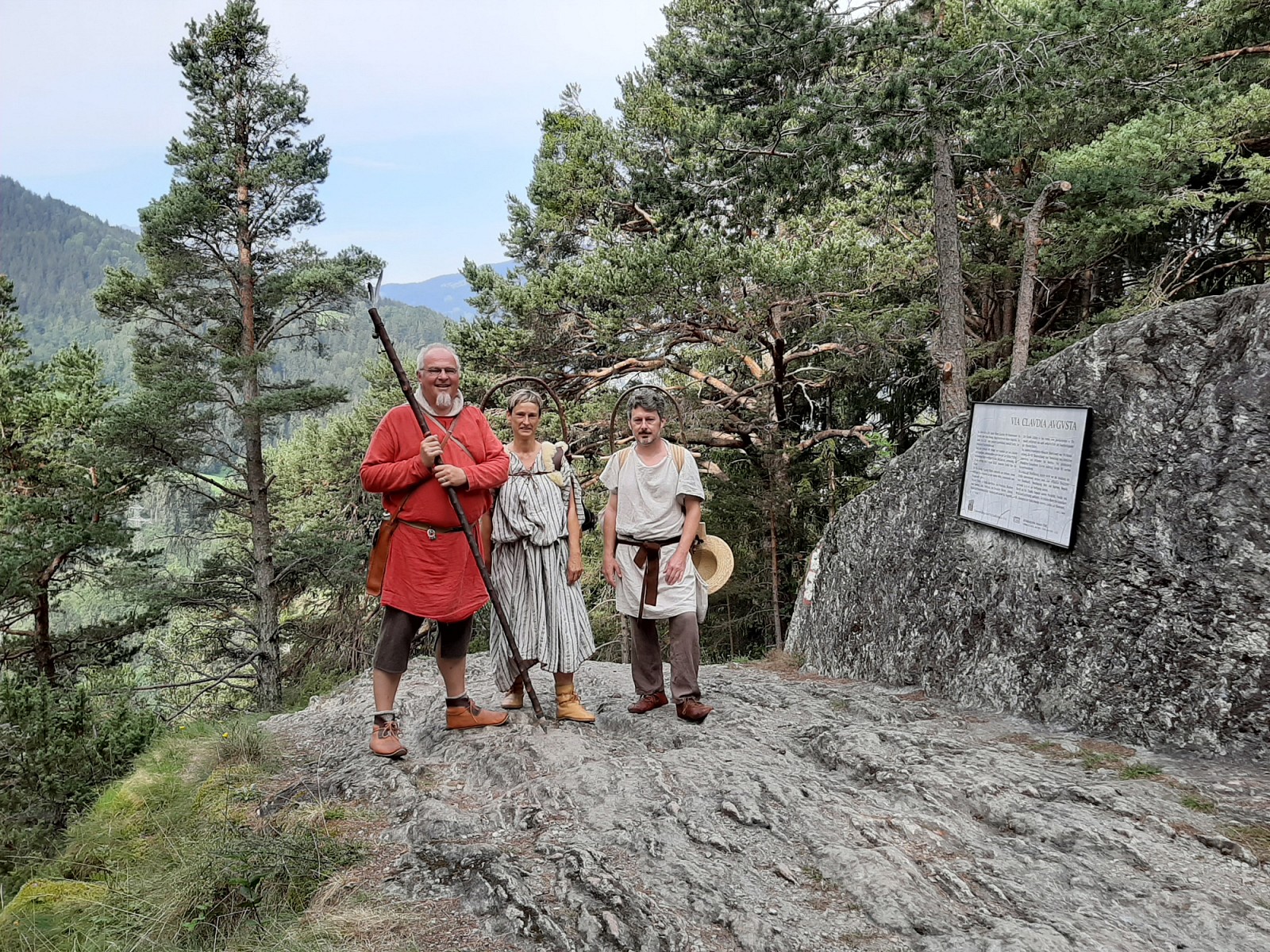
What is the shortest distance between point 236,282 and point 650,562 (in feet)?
42.9

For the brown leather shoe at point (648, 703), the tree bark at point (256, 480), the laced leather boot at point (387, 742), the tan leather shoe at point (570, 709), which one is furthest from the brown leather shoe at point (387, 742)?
the tree bark at point (256, 480)

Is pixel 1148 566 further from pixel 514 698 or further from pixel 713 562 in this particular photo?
pixel 514 698

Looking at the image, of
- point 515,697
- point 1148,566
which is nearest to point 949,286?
point 1148,566

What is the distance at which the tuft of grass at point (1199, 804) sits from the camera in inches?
119

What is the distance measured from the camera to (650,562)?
486 cm

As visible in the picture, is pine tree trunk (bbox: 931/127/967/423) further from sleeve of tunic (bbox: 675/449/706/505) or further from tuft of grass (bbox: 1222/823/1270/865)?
tuft of grass (bbox: 1222/823/1270/865)

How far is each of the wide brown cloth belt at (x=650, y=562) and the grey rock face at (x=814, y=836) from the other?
0.74 meters

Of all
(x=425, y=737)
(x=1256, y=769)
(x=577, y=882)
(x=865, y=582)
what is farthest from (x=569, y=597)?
(x=1256, y=769)

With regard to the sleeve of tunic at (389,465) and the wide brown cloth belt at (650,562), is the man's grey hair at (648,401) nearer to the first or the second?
the wide brown cloth belt at (650,562)

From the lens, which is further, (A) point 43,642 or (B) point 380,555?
(A) point 43,642

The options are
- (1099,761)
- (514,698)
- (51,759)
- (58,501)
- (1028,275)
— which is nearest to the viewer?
(1099,761)

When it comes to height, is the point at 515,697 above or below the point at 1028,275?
below

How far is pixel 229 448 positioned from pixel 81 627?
5.41 metres

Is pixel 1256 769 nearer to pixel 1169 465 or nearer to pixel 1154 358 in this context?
pixel 1169 465
